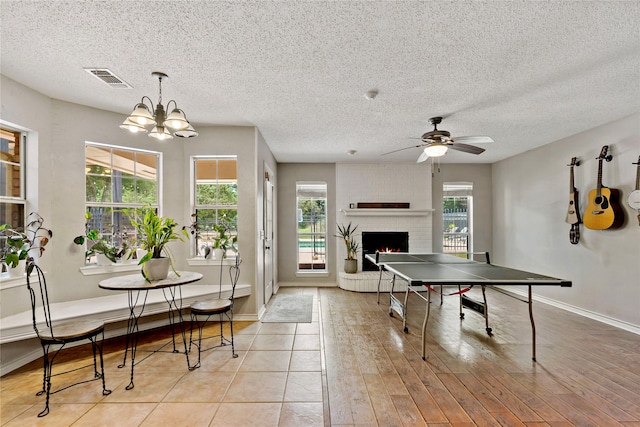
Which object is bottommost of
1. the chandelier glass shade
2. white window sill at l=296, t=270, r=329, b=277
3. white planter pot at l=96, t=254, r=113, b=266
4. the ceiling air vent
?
white window sill at l=296, t=270, r=329, b=277

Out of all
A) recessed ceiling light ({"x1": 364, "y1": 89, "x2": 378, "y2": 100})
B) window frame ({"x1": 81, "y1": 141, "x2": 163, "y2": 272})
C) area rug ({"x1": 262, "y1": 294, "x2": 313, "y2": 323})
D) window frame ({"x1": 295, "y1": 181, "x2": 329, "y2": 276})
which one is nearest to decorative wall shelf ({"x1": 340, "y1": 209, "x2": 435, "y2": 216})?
window frame ({"x1": 295, "y1": 181, "x2": 329, "y2": 276})

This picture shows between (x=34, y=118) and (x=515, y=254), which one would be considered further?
(x=515, y=254)

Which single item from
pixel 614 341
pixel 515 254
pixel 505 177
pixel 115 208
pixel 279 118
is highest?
pixel 279 118

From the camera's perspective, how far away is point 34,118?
10.1 feet

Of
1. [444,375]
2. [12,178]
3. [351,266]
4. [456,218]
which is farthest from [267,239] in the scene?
[456,218]

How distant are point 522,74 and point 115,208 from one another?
14.7ft

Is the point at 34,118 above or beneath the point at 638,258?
above

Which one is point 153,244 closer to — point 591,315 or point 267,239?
point 267,239

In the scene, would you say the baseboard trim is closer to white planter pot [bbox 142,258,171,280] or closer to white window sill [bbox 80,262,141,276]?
white planter pot [bbox 142,258,171,280]

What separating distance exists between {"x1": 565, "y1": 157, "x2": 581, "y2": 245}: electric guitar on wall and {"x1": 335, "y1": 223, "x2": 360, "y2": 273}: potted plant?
3422mm

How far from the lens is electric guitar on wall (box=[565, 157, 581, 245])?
437 cm

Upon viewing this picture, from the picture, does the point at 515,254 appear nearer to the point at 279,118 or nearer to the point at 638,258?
the point at 638,258

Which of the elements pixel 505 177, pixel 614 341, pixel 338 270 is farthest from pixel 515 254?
pixel 338 270

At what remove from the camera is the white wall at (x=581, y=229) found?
373cm
